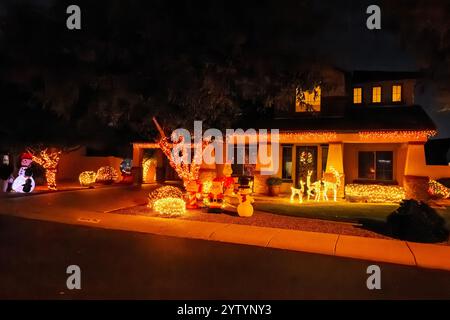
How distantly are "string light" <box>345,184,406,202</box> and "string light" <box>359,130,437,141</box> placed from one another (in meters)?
2.06

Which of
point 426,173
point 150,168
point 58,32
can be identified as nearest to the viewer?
point 58,32

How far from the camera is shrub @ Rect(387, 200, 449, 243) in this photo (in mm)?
9578

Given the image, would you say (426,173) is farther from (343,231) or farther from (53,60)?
(53,60)

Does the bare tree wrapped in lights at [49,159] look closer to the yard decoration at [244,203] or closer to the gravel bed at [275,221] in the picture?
the gravel bed at [275,221]

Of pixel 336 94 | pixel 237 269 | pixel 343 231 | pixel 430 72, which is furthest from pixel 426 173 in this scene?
pixel 237 269

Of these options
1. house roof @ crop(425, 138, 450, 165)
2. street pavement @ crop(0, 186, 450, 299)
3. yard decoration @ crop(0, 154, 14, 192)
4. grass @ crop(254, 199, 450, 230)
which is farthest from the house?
house roof @ crop(425, 138, 450, 165)

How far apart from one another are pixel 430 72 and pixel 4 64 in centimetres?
1391

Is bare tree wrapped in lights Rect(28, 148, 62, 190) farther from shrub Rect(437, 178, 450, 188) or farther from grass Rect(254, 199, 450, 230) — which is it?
shrub Rect(437, 178, 450, 188)

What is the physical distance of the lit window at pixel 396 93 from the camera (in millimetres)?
18688

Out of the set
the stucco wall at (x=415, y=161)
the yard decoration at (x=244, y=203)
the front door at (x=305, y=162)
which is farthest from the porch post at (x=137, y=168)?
the stucco wall at (x=415, y=161)

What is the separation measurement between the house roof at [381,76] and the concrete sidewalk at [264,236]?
1144 centimetres

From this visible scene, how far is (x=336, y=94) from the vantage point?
18.5 metres

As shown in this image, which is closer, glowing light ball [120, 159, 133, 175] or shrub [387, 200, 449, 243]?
shrub [387, 200, 449, 243]
